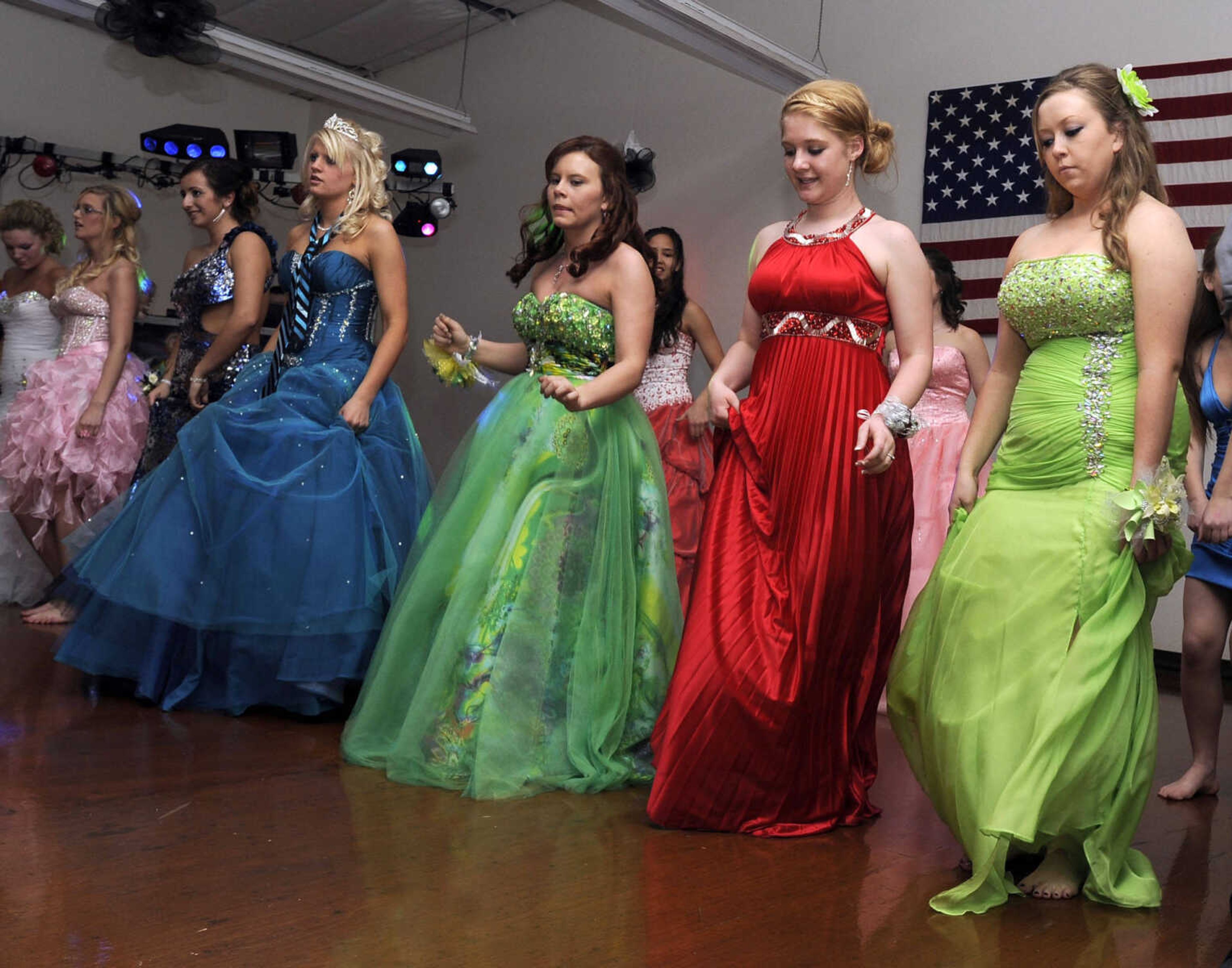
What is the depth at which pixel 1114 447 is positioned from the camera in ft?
8.18

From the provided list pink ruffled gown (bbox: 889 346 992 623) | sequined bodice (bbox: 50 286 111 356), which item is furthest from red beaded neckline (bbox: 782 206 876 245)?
sequined bodice (bbox: 50 286 111 356)

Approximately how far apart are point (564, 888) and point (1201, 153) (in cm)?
525

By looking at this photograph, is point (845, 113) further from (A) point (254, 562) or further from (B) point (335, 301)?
(A) point (254, 562)

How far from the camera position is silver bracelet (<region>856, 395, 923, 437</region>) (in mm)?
2672

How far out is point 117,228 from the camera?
5477 mm

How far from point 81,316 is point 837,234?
12.9ft

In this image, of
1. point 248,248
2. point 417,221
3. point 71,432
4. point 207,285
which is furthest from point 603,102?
point 248,248

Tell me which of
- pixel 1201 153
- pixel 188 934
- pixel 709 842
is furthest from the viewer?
pixel 1201 153

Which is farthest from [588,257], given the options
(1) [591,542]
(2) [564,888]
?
(2) [564,888]

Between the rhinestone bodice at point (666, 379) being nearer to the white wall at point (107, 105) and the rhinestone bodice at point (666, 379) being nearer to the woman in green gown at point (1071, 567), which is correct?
the woman in green gown at point (1071, 567)

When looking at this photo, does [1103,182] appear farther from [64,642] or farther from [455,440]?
[455,440]

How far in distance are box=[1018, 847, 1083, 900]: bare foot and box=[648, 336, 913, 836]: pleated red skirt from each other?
1.56 ft

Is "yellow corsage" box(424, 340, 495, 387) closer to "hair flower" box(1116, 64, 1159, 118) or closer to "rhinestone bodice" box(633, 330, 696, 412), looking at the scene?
"hair flower" box(1116, 64, 1159, 118)
